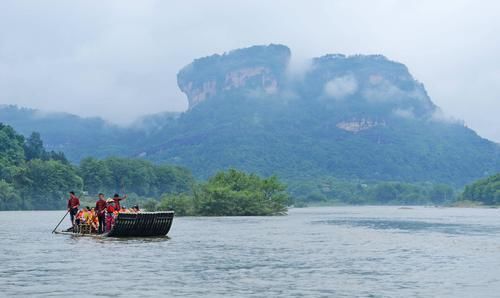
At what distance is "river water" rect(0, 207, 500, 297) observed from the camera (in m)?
31.6

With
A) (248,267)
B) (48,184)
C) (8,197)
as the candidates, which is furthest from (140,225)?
(48,184)

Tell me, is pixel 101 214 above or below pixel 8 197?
below

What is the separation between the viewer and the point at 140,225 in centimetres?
6031

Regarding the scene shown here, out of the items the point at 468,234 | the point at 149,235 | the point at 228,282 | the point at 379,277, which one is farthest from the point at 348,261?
the point at 468,234

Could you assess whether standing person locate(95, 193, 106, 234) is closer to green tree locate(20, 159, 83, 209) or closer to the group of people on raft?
the group of people on raft

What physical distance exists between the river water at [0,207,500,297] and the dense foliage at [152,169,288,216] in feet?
228

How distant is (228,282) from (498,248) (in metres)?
27.4

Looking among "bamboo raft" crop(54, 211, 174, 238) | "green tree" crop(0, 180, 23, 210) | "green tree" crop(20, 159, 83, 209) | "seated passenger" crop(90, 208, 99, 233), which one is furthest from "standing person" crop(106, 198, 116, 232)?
"green tree" crop(20, 159, 83, 209)

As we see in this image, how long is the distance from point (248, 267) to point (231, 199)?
3768 inches

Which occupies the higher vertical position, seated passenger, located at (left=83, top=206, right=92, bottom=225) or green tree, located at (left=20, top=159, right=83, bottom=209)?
green tree, located at (left=20, top=159, right=83, bottom=209)

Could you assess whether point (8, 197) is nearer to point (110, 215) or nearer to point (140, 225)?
point (110, 215)

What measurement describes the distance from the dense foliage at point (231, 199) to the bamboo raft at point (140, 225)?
67.5 m

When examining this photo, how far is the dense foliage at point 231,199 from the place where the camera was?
133000 millimetres

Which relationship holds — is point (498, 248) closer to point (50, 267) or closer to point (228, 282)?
point (228, 282)
